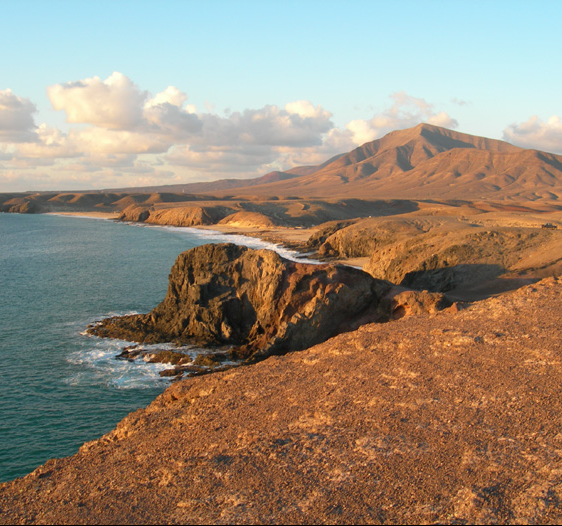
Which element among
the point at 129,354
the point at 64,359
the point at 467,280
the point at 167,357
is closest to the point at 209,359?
the point at 167,357

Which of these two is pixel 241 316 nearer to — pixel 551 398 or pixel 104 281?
pixel 551 398

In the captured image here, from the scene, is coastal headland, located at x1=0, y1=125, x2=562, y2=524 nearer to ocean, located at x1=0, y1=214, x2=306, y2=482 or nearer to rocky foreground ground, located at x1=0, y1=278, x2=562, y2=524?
rocky foreground ground, located at x1=0, y1=278, x2=562, y2=524

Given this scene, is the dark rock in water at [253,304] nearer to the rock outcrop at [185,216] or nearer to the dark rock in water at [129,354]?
the dark rock in water at [129,354]

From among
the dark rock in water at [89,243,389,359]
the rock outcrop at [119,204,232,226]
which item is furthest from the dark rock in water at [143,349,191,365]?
the rock outcrop at [119,204,232,226]

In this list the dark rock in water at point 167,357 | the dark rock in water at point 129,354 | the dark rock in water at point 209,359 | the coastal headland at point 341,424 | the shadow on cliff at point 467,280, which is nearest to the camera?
the coastal headland at point 341,424

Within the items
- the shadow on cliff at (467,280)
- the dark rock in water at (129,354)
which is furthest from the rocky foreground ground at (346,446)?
the shadow on cliff at (467,280)

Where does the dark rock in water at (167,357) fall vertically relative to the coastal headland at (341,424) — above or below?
below

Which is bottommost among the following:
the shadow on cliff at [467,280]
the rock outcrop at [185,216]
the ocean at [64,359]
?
the ocean at [64,359]
